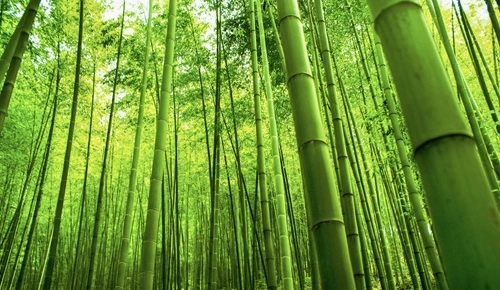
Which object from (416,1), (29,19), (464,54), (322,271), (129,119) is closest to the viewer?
(416,1)

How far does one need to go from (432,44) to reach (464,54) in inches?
255

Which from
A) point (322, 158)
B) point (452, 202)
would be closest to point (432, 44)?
point (452, 202)

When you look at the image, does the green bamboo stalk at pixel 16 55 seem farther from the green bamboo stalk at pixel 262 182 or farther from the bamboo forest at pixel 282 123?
the green bamboo stalk at pixel 262 182

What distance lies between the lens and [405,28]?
737 mm

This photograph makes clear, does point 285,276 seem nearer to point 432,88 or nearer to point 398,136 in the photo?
point 398,136

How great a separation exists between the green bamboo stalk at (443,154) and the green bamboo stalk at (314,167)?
0.36 metres

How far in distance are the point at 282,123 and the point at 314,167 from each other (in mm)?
5539

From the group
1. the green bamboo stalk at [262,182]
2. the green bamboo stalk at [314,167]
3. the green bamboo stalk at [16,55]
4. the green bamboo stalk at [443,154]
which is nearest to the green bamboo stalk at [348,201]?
the green bamboo stalk at [262,182]

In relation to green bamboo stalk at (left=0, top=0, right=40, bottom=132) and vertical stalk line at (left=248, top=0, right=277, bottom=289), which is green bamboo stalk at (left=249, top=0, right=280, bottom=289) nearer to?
vertical stalk line at (left=248, top=0, right=277, bottom=289)

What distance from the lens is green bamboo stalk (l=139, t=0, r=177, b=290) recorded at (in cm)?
184

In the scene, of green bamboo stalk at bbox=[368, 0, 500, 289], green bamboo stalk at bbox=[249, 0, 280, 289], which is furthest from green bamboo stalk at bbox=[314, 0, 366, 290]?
green bamboo stalk at bbox=[368, 0, 500, 289]

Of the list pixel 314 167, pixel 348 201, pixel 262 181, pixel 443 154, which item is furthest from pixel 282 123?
pixel 443 154

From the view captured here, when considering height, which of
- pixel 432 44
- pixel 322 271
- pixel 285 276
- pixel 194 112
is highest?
pixel 194 112

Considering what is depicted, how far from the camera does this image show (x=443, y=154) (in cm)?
67
